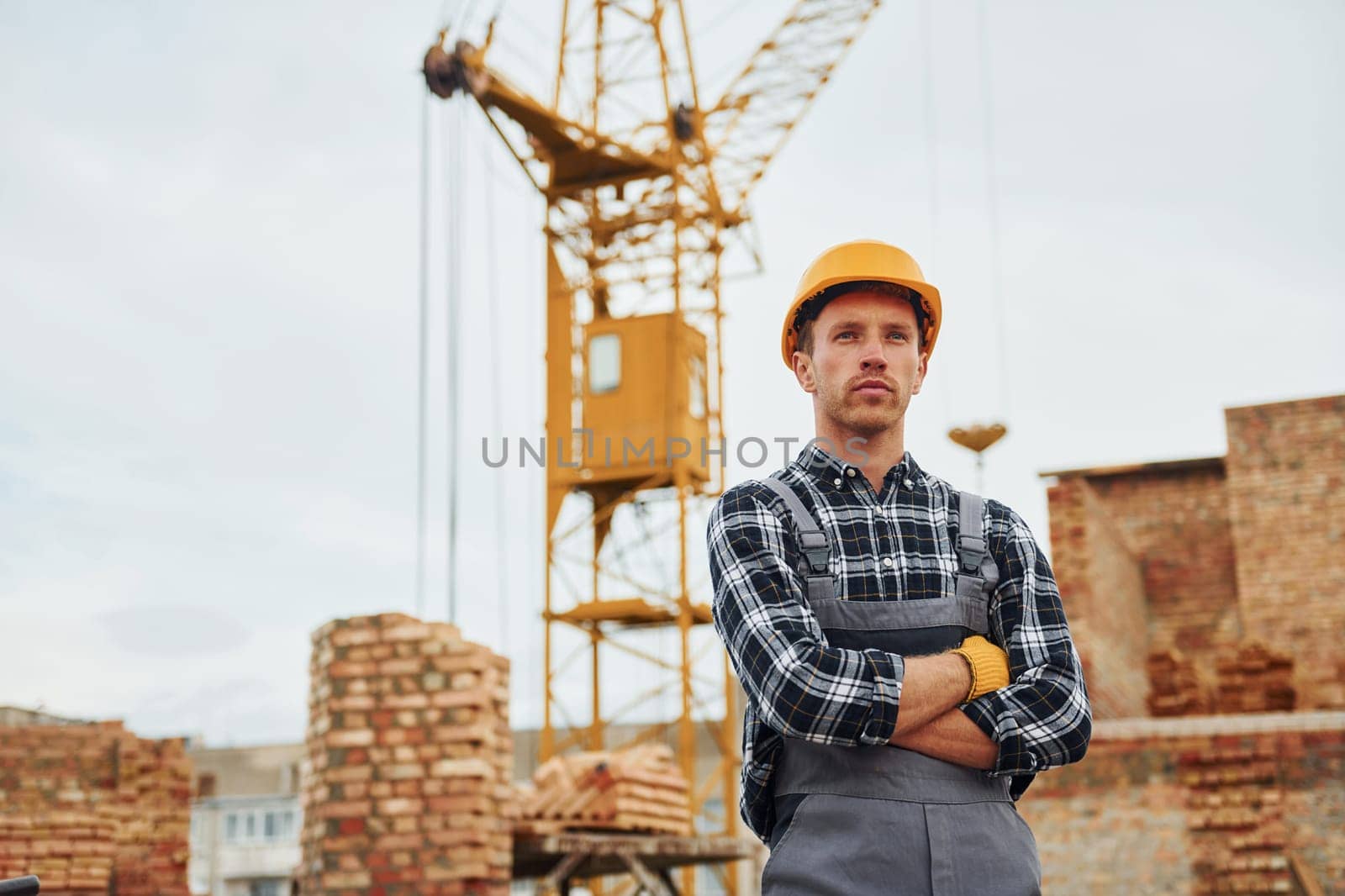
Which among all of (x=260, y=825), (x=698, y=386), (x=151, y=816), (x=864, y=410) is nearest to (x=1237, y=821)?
(x=151, y=816)

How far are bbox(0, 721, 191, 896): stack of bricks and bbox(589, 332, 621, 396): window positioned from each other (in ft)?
42.7

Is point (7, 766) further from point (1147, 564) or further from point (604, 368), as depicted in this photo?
point (604, 368)

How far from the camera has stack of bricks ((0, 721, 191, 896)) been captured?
31.0 feet

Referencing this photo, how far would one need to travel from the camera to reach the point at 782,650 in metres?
2.15

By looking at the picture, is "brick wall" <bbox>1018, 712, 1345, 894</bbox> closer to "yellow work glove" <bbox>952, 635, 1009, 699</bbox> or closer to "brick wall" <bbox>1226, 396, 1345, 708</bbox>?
"brick wall" <bbox>1226, 396, 1345, 708</bbox>

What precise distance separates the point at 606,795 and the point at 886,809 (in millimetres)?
10598

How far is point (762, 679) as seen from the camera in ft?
7.08

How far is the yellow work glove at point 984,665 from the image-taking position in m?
2.21

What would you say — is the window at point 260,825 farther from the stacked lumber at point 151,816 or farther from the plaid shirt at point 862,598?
the plaid shirt at point 862,598

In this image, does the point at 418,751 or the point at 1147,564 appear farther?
the point at 1147,564

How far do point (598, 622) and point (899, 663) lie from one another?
21359 millimetres

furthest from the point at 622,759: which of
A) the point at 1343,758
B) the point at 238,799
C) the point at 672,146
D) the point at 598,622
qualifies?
the point at 238,799

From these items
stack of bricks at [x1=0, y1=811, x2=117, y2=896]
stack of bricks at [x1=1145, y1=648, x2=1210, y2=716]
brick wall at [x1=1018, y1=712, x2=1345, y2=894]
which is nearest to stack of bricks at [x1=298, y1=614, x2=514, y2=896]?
stack of bricks at [x1=0, y1=811, x2=117, y2=896]

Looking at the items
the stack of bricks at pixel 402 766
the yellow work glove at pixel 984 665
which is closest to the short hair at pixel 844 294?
the yellow work glove at pixel 984 665
